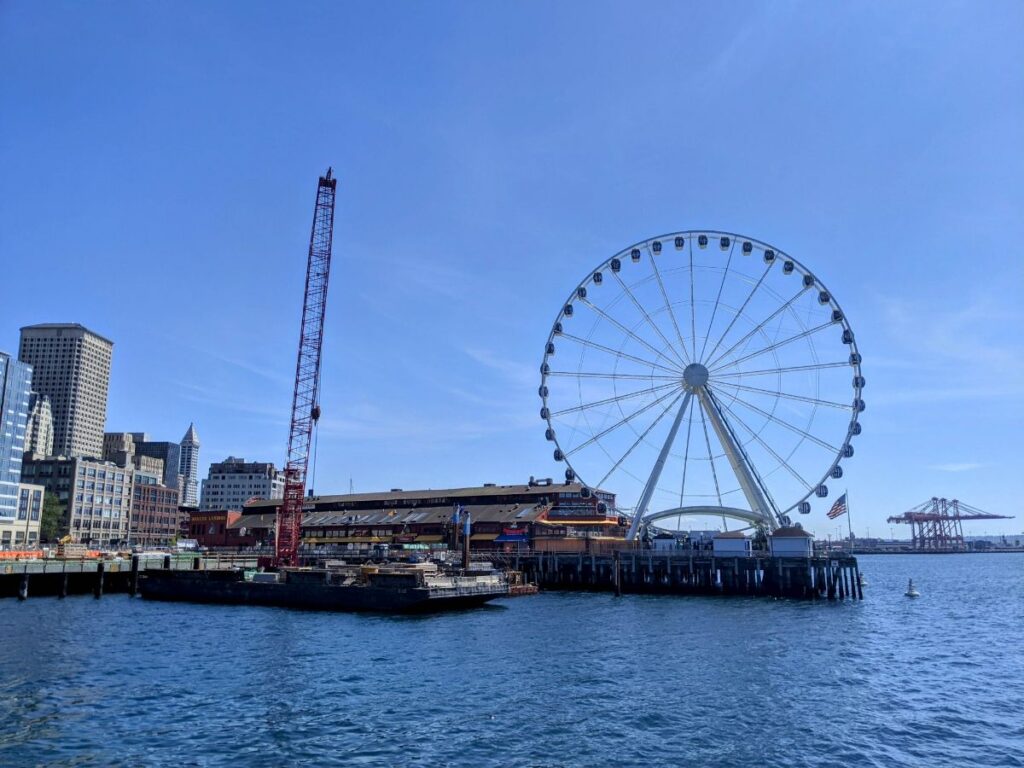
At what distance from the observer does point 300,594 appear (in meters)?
77.4

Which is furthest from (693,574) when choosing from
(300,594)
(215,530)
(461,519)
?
(215,530)

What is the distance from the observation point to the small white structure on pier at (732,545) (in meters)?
93.4

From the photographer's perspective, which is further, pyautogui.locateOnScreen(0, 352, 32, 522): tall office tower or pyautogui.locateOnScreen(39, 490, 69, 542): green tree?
pyautogui.locateOnScreen(39, 490, 69, 542): green tree

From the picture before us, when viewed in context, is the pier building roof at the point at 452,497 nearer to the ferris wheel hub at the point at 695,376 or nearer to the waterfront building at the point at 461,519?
the waterfront building at the point at 461,519

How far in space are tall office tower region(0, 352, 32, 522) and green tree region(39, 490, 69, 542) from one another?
11.1 metres

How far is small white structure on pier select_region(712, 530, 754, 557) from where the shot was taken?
3679 inches

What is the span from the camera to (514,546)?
407 feet

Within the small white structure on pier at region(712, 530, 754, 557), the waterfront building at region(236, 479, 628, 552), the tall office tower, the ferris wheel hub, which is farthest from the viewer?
the tall office tower

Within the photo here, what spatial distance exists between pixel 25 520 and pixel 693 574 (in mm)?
154975

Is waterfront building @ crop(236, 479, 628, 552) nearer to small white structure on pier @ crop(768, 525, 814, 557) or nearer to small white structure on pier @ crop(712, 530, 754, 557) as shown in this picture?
small white structure on pier @ crop(712, 530, 754, 557)

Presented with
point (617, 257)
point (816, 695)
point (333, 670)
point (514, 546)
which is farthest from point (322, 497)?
point (816, 695)

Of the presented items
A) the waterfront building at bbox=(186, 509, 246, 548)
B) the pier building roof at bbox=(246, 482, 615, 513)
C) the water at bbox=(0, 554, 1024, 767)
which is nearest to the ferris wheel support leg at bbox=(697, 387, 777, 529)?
the water at bbox=(0, 554, 1024, 767)

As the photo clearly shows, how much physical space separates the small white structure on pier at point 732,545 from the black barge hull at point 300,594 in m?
30.0

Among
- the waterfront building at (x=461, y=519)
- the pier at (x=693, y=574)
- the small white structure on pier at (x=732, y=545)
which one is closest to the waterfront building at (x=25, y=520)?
the waterfront building at (x=461, y=519)
